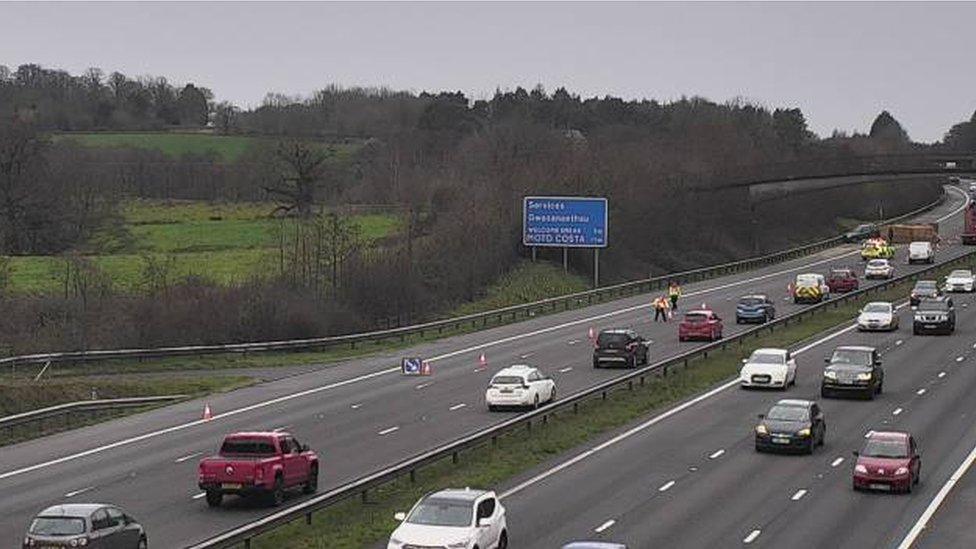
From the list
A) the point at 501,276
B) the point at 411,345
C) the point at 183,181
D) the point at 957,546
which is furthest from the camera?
the point at 183,181

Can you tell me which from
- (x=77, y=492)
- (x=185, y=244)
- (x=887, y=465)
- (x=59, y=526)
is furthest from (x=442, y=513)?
(x=185, y=244)

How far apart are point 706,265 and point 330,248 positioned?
45.5 meters

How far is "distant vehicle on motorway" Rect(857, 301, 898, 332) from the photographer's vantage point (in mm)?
67625

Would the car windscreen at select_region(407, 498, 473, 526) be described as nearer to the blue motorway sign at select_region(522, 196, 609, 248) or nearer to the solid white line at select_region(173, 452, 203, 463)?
the solid white line at select_region(173, 452, 203, 463)

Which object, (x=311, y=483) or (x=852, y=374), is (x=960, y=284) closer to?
(x=852, y=374)

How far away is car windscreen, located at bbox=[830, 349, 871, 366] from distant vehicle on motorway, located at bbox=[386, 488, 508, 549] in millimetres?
25608

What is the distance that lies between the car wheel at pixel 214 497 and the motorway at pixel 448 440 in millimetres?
268

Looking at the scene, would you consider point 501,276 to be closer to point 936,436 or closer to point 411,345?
point 411,345

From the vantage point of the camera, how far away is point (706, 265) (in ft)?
407

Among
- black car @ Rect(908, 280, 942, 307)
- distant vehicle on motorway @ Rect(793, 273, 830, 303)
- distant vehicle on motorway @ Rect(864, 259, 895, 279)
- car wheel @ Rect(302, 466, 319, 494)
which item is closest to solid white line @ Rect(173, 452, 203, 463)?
car wheel @ Rect(302, 466, 319, 494)

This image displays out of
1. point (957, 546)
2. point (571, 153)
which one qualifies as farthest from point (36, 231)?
point (957, 546)

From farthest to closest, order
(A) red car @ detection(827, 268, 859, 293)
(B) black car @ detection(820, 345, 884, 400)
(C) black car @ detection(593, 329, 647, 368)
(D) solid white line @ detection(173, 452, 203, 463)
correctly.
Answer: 1. (A) red car @ detection(827, 268, 859, 293)
2. (C) black car @ detection(593, 329, 647, 368)
3. (B) black car @ detection(820, 345, 884, 400)
4. (D) solid white line @ detection(173, 452, 203, 463)

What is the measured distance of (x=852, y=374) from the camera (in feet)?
157

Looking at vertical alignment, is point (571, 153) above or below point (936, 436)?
above
